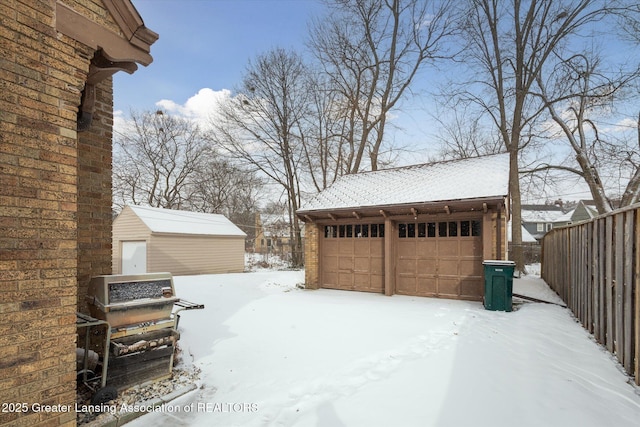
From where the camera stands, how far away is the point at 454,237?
8.85 meters

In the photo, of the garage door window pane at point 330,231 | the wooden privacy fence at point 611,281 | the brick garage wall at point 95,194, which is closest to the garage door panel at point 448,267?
the wooden privacy fence at point 611,281

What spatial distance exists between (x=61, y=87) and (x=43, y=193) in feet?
2.76

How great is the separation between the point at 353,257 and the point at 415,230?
7.01 ft

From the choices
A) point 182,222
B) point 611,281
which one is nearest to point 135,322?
point 611,281

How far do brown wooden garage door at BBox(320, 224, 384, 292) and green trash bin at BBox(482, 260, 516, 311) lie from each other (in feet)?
9.95

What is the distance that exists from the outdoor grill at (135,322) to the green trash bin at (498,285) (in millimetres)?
6773

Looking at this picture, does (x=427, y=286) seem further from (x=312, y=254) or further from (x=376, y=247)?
(x=312, y=254)

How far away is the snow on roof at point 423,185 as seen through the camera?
8570mm

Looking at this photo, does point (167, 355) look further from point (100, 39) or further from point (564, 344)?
point (564, 344)

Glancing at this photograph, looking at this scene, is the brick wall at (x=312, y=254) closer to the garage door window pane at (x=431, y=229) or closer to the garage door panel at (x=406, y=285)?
the garage door panel at (x=406, y=285)

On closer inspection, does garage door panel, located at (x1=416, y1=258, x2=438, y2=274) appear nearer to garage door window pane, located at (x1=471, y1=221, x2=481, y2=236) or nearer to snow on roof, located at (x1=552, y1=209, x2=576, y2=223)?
garage door window pane, located at (x1=471, y1=221, x2=481, y2=236)

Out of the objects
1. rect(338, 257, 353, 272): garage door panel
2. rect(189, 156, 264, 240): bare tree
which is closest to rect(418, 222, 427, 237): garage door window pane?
rect(338, 257, 353, 272): garage door panel

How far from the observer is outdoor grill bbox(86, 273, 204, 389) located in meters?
3.21

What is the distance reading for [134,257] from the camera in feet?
51.4
